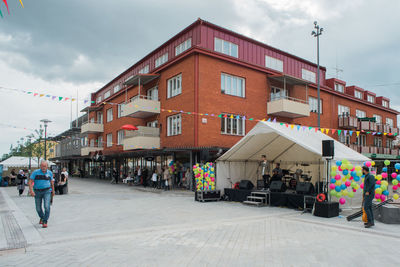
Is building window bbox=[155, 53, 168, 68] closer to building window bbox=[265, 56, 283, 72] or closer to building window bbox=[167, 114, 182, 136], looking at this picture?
building window bbox=[167, 114, 182, 136]

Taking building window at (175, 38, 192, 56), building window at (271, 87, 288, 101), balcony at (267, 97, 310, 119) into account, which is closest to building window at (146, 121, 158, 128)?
building window at (175, 38, 192, 56)

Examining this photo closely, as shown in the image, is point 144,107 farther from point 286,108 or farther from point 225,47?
point 286,108

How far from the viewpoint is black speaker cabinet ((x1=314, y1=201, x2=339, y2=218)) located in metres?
9.77

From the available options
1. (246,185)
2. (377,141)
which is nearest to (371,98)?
(377,141)

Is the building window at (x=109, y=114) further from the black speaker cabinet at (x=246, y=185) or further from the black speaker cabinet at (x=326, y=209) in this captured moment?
the black speaker cabinet at (x=326, y=209)

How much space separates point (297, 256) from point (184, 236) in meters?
2.54

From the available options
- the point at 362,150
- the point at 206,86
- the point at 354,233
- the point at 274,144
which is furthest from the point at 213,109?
the point at 362,150

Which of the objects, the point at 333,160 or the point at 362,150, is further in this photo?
the point at 362,150

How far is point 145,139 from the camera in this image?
22.5 meters

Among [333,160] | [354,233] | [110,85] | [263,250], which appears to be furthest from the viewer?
[110,85]

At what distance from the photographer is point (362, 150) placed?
31.6 meters

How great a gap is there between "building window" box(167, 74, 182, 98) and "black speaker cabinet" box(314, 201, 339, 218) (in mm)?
13498

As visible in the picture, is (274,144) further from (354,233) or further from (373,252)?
(373,252)

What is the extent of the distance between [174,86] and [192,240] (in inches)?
660
